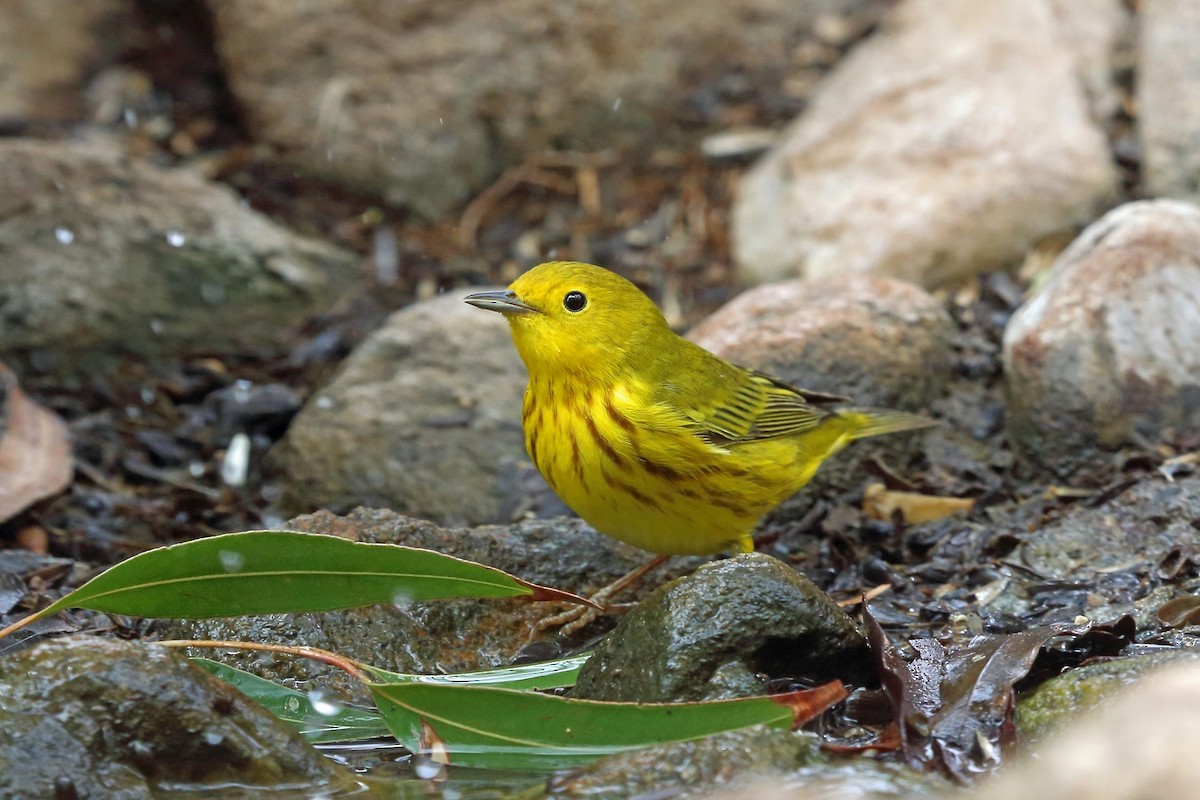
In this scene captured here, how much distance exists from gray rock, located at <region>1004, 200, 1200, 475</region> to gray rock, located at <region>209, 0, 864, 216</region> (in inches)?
142

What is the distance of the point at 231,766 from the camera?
3068 millimetres

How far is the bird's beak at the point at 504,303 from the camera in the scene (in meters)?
4.45

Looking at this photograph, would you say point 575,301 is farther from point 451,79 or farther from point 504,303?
point 451,79

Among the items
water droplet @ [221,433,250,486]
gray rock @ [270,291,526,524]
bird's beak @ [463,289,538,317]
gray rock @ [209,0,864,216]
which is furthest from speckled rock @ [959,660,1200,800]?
gray rock @ [209,0,864,216]

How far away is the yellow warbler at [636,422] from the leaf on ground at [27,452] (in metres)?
2.15

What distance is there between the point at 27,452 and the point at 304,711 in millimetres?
2563

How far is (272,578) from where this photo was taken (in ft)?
11.9

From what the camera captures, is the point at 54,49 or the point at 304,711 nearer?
the point at 304,711

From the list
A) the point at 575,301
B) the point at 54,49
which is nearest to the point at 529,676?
the point at 575,301

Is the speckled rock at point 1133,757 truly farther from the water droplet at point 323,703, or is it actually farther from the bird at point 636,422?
the bird at point 636,422

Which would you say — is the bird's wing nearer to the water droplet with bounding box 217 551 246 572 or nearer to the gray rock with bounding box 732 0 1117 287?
the water droplet with bounding box 217 551 246 572

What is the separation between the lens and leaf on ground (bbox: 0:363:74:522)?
17.5 feet

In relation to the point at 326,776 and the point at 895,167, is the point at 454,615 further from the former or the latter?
the point at 895,167

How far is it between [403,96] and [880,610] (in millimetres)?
4837
